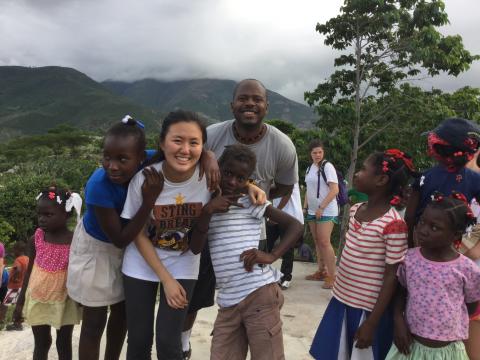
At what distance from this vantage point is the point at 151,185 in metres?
1.87

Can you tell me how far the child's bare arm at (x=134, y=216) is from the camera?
1.87 meters

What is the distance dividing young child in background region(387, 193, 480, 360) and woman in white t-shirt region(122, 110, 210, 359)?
1117 mm

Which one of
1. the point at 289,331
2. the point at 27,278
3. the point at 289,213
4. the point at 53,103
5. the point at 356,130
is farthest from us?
the point at 53,103

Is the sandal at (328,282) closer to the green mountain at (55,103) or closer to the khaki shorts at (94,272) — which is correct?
the khaki shorts at (94,272)

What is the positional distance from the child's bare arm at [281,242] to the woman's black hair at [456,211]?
2.26ft

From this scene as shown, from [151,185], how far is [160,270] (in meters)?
0.45

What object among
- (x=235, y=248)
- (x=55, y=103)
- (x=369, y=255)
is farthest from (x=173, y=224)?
(x=55, y=103)

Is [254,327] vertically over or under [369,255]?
under

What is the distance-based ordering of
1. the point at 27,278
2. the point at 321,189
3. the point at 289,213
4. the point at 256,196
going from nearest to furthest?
the point at 256,196 → the point at 27,278 → the point at 289,213 → the point at 321,189

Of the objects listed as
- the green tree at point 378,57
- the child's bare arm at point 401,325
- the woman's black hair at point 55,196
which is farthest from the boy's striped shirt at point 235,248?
the green tree at point 378,57

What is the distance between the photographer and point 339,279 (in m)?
2.26

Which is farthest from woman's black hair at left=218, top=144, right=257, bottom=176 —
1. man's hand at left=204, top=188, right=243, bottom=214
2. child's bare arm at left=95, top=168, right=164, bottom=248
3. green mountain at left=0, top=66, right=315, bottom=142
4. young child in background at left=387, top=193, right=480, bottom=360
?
green mountain at left=0, top=66, right=315, bottom=142

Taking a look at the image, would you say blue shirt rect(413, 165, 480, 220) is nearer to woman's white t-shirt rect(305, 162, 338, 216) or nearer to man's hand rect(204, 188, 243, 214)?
man's hand rect(204, 188, 243, 214)

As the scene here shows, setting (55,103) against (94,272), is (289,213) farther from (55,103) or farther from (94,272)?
(55,103)
